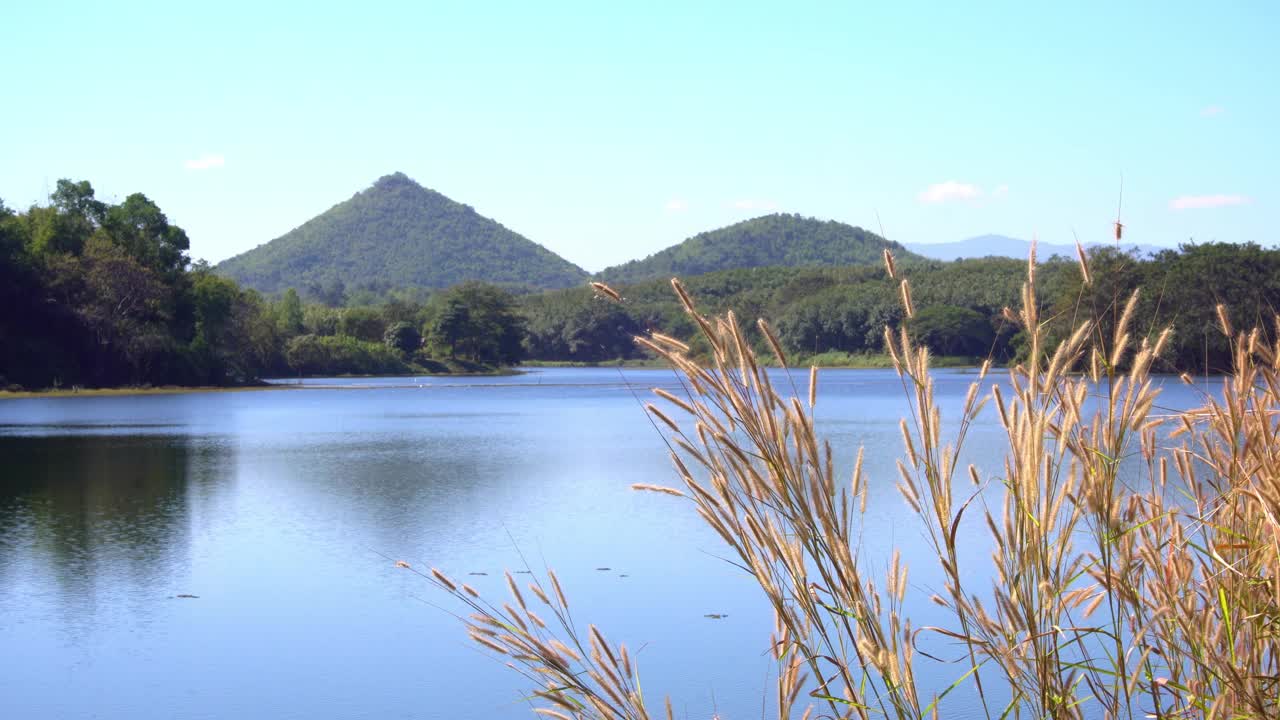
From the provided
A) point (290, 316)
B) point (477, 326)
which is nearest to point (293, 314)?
point (290, 316)

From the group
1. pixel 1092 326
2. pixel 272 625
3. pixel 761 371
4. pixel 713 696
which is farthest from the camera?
pixel 272 625

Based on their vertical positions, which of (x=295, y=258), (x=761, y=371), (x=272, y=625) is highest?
(x=295, y=258)

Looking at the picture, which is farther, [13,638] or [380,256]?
[380,256]

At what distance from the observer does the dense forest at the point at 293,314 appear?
139ft

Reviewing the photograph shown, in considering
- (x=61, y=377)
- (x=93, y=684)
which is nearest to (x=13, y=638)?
(x=93, y=684)

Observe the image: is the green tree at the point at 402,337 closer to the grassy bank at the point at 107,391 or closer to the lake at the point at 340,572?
the grassy bank at the point at 107,391

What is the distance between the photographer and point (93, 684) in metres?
6.08

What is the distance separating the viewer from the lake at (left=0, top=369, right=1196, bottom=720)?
602cm

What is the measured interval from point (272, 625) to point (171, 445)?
14.5 metres

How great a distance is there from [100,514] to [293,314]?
6583 centimetres

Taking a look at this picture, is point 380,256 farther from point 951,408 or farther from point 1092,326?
point 1092,326

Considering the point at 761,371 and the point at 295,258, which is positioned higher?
the point at 295,258

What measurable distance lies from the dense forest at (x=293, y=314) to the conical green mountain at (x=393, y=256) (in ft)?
307

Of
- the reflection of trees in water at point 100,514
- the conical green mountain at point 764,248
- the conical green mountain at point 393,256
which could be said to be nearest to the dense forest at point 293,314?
the reflection of trees in water at point 100,514
